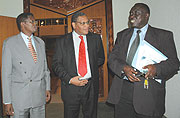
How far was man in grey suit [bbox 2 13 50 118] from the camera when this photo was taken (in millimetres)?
1722

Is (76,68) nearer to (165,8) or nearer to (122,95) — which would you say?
(122,95)

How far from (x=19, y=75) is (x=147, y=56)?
1.42 meters

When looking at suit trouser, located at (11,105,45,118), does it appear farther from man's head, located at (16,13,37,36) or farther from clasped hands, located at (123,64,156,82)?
clasped hands, located at (123,64,156,82)

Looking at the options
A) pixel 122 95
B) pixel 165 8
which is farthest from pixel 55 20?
pixel 122 95

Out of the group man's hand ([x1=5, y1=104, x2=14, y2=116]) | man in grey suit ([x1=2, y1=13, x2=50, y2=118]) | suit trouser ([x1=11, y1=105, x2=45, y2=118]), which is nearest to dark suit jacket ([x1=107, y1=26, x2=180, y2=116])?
man in grey suit ([x1=2, y1=13, x2=50, y2=118])

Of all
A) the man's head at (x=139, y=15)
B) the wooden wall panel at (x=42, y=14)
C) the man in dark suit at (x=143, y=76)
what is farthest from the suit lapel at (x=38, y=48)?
the wooden wall panel at (x=42, y=14)

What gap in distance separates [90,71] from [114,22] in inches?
90.6

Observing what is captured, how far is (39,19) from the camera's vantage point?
4016mm

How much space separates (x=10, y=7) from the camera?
3.87m

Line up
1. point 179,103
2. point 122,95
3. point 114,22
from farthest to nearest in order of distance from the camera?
point 114,22 < point 179,103 < point 122,95

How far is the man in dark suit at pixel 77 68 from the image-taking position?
1974 mm

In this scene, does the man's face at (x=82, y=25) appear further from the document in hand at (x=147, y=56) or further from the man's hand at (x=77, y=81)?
the document in hand at (x=147, y=56)

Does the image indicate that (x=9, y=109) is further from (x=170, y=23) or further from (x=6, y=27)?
(x=170, y=23)

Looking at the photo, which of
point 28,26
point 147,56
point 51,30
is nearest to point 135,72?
point 147,56
